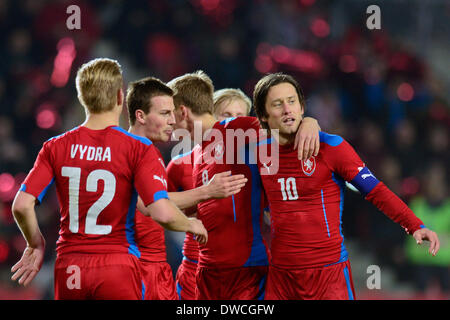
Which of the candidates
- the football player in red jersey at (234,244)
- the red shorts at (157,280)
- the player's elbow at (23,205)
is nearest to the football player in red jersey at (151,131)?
the red shorts at (157,280)

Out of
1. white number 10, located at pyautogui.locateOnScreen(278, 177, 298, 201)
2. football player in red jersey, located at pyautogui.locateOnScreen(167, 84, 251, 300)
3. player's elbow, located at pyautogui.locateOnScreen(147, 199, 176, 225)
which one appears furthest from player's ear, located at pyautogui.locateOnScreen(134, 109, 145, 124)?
player's elbow, located at pyautogui.locateOnScreen(147, 199, 176, 225)

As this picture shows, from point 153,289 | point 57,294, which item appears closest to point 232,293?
point 153,289

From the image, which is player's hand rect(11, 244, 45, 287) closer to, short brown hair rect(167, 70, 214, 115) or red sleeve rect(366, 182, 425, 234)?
short brown hair rect(167, 70, 214, 115)

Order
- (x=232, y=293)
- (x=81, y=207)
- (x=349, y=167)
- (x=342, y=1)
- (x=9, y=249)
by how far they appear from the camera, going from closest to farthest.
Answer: (x=81, y=207) → (x=349, y=167) → (x=232, y=293) → (x=9, y=249) → (x=342, y=1)

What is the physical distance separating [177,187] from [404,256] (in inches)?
156

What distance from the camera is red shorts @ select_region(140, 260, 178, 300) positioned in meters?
3.97

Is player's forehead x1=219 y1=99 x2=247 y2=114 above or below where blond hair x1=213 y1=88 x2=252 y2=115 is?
below

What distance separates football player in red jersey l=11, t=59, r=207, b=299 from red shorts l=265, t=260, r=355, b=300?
0.66 m

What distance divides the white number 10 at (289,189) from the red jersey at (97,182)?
0.78 metres

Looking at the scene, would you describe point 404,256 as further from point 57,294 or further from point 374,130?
point 57,294

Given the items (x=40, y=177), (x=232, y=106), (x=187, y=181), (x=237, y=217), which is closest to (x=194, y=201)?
(x=237, y=217)

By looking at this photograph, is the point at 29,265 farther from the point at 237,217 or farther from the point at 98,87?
the point at 237,217

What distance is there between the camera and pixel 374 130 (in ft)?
26.3

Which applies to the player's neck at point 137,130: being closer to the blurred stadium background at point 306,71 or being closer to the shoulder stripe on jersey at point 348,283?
the shoulder stripe on jersey at point 348,283
